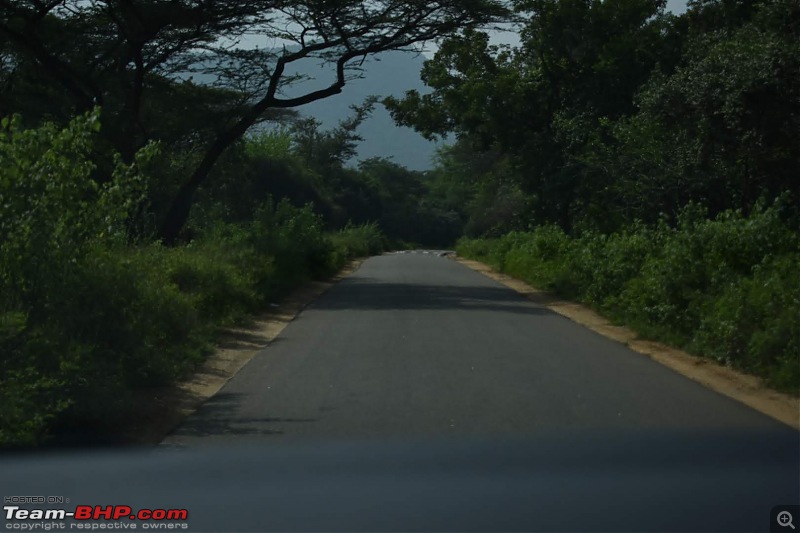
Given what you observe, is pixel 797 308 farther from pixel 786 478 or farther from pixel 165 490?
pixel 165 490

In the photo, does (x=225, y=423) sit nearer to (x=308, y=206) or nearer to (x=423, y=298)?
(x=423, y=298)

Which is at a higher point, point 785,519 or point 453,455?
point 785,519

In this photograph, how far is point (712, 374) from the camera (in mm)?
13648

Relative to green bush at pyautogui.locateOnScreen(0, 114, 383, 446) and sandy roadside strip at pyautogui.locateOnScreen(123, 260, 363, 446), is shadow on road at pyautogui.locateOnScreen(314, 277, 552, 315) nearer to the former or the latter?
sandy roadside strip at pyautogui.locateOnScreen(123, 260, 363, 446)

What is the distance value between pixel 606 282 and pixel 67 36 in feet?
54.3

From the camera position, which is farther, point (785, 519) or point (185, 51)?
point (185, 51)

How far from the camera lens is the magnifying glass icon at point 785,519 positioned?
21.6ft

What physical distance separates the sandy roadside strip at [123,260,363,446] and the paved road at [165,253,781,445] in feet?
0.72

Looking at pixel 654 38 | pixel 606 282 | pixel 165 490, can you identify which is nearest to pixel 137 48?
pixel 606 282

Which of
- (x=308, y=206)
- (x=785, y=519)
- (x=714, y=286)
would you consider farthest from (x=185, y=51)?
(x=785, y=519)

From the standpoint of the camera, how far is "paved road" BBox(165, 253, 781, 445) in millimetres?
9891

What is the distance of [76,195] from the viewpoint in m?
11.5

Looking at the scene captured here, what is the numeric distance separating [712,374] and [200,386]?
6.32 metres

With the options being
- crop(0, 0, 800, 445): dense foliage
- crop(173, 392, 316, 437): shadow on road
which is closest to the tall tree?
crop(0, 0, 800, 445): dense foliage
